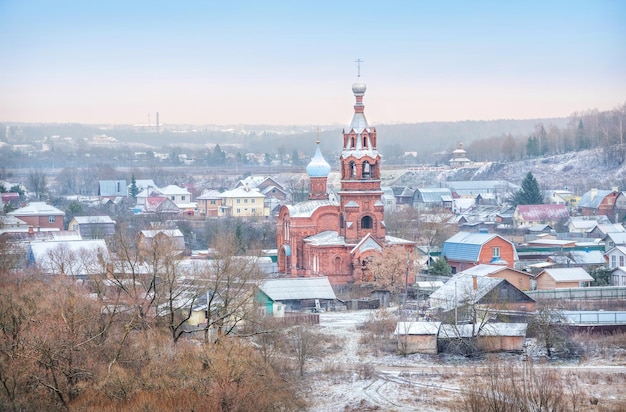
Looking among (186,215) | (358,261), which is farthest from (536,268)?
(186,215)

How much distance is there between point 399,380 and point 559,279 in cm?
1073

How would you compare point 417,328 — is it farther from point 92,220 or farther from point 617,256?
point 92,220

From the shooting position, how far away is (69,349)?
1725 cm

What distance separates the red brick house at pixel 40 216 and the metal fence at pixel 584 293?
22982mm

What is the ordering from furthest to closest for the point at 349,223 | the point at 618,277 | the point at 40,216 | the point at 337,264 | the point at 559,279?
the point at 40,216, the point at 349,223, the point at 337,264, the point at 618,277, the point at 559,279

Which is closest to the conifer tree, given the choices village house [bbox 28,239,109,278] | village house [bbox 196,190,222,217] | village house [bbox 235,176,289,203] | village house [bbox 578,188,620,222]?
village house [bbox 578,188,620,222]

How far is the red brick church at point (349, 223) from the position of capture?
3183cm

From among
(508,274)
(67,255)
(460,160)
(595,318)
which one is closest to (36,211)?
(67,255)

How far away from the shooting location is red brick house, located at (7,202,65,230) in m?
45.5

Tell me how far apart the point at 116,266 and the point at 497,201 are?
39319 mm

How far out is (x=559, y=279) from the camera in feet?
98.7

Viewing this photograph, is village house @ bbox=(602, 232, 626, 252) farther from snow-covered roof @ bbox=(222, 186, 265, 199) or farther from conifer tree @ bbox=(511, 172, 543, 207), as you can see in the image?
snow-covered roof @ bbox=(222, 186, 265, 199)

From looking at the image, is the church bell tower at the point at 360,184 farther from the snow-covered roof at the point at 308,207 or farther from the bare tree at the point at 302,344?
the bare tree at the point at 302,344

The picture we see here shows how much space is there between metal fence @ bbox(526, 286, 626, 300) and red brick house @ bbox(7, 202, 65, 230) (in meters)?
23.0
